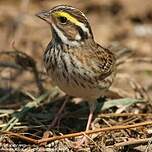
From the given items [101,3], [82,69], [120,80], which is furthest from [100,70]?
[101,3]

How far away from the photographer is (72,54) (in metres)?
5.91

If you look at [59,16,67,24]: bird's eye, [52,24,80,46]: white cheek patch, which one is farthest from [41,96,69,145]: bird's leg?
[59,16,67,24]: bird's eye

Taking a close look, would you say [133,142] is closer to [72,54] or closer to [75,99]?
[72,54]

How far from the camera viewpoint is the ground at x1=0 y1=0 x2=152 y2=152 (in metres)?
5.90

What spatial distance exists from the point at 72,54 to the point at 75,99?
3.99 feet

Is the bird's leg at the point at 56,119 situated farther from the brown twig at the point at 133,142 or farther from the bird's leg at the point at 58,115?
the brown twig at the point at 133,142

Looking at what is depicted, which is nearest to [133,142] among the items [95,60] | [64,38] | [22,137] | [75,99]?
[95,60]

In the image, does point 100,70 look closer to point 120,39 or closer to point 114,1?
point 120,39

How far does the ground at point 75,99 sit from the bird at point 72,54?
474mm

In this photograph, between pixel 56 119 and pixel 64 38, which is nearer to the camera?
pixel 64 38

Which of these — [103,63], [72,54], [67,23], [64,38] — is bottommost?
[103,63]

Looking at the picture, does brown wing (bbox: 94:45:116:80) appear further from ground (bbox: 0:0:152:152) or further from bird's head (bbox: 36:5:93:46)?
ground (bbox: 0:0:152:152)

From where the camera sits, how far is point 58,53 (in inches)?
232

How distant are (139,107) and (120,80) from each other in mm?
920
